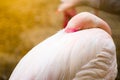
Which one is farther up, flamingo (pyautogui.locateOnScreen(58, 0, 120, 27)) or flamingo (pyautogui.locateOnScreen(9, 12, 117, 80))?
flamingo (pyautogui.locateOnScreen(58, 0, 120, 27))

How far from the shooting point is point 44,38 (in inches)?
54.5

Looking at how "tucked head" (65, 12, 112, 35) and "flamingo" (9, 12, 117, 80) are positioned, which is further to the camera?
"tucked head" (65, 12, 112, 35)

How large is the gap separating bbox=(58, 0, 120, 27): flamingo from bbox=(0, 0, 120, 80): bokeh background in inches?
1.1

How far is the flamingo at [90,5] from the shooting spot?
1.43 m

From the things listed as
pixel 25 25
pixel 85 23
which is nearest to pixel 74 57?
pixel 85 23

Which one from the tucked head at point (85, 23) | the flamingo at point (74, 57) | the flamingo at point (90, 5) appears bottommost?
the flamingo at point (74, 57)

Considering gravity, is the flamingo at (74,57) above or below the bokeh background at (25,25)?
below

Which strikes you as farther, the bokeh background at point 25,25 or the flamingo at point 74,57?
the bokeh background at point 25,25

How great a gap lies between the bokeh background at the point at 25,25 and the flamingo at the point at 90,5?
27 millimetres

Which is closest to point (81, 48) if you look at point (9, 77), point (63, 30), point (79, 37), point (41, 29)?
point (79, 37)

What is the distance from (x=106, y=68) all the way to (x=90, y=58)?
9cm

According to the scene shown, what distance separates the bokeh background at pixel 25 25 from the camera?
1.37 m

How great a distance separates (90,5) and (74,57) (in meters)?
0.36

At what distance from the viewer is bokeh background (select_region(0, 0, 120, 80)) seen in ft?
4.48
